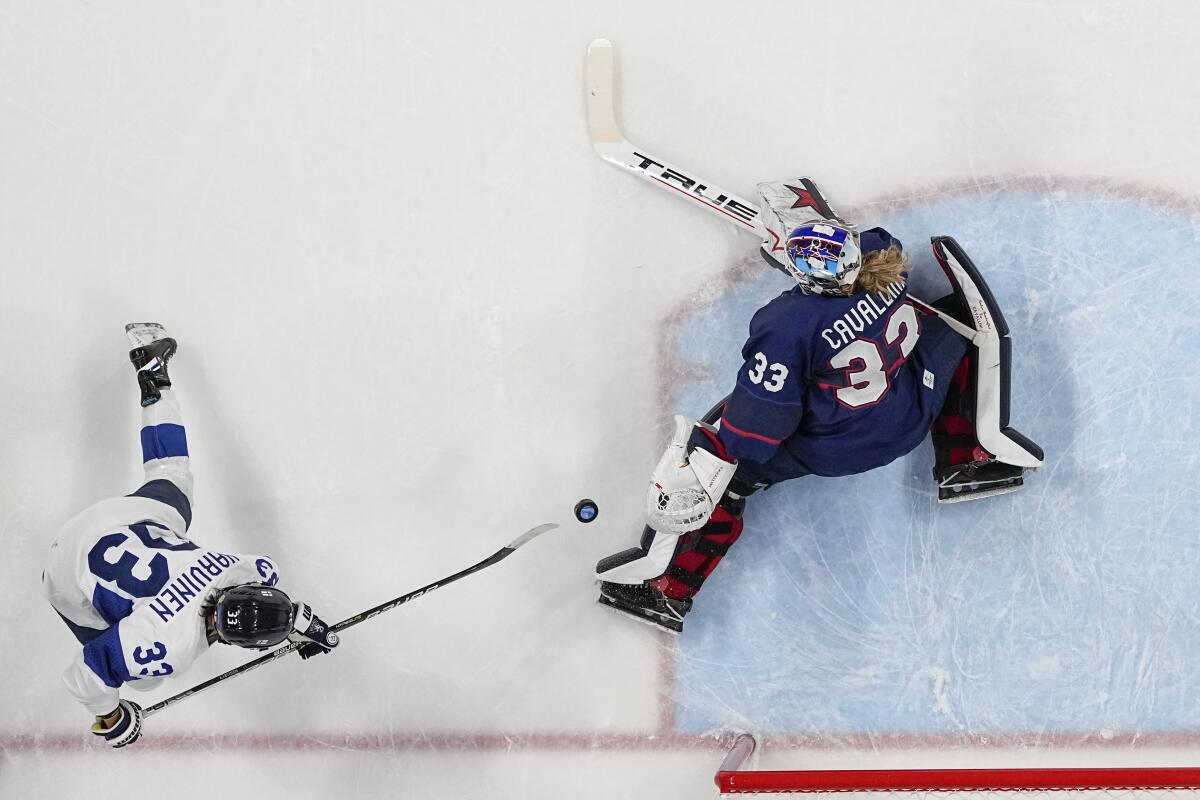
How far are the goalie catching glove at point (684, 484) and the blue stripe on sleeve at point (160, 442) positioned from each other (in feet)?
5.27

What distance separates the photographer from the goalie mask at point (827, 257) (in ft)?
8.70

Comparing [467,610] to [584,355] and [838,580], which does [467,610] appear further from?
[838,580]

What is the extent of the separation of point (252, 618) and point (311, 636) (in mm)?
412

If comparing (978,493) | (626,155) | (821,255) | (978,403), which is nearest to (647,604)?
(978,493)

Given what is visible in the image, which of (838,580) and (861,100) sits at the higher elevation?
(861,100)

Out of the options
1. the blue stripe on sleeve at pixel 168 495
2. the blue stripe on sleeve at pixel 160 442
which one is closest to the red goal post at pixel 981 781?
the blue stripe on sleeve at pixel 168 495

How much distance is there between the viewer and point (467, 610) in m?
3.50

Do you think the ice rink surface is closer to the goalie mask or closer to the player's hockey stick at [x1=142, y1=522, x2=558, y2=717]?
the player's hockey stick at [x1=142, y1=522, x2=558, y2=717]

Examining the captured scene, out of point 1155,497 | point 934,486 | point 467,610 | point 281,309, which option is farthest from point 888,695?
point 281,309

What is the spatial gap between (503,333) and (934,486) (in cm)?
158

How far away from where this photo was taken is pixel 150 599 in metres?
2.74

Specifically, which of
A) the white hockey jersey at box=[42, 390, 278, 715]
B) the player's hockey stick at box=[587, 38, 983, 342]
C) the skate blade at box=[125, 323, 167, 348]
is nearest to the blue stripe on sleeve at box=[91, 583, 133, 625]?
the white hockey jersey at box=[42, 390, 278, 715]

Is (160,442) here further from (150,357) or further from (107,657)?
(107,657)

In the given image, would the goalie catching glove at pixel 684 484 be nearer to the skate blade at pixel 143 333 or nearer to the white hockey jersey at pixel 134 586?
the white hockey jersey at pixel 134 586
